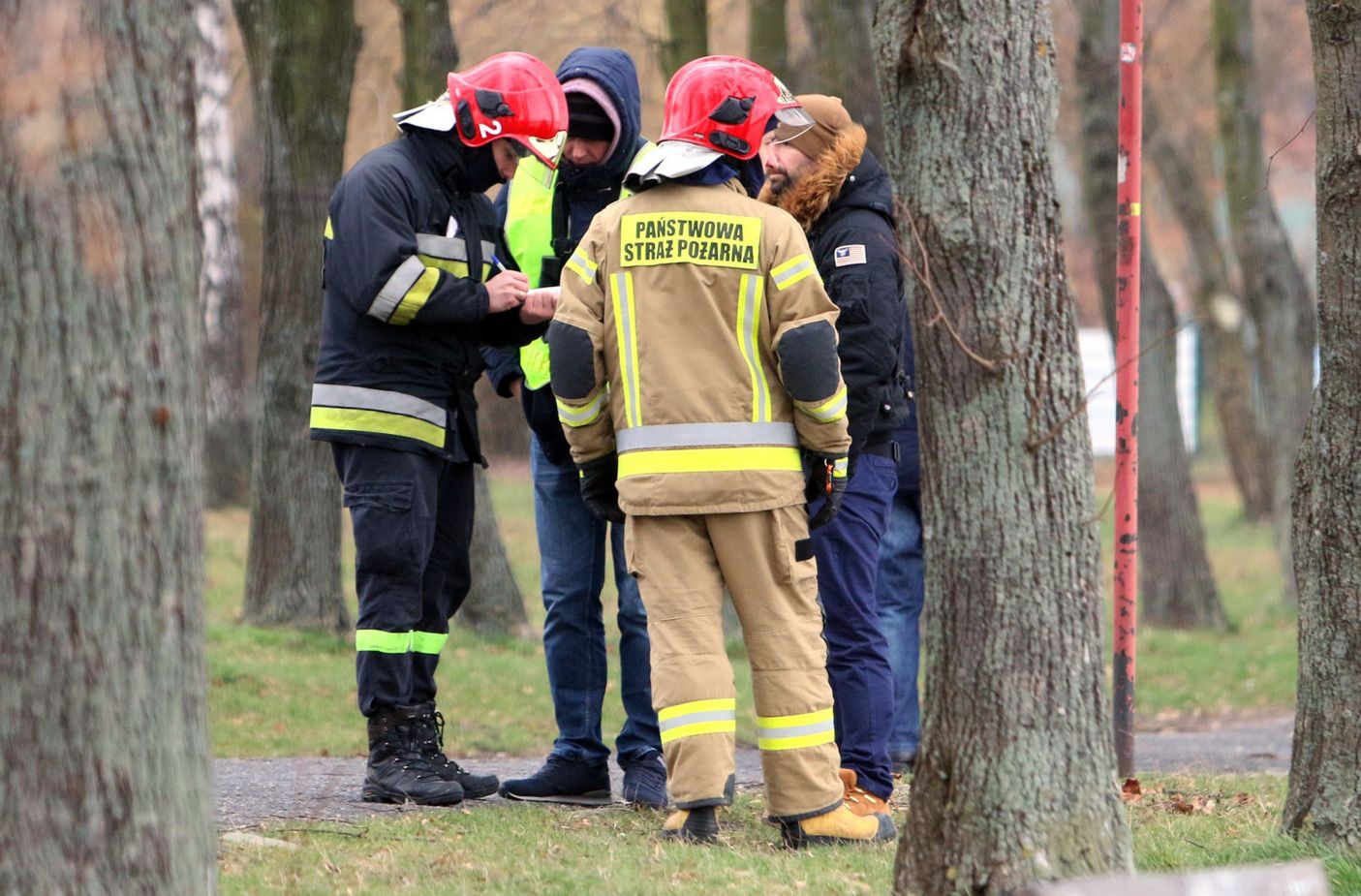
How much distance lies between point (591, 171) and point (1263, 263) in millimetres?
10856

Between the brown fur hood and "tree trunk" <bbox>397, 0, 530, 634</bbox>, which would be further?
"tree trunk" <bbox>397, 0, 530, 634</bbox>

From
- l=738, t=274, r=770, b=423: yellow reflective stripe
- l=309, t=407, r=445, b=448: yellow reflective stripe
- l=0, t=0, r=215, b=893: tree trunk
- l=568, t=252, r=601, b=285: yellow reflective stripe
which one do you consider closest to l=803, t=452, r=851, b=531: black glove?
l=738, t=274, r=770, b=423: yellow reflective stripe

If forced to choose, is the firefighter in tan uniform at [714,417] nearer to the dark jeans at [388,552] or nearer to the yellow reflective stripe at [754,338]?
the yellow reflective stripe at [754,338]

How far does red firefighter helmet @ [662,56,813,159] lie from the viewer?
4.91 m

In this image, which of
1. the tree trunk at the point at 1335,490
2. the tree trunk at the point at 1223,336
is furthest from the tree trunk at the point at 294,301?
the tree trunk at the point at 1223,336

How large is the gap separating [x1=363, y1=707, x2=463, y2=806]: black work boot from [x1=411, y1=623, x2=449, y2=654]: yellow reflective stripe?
21 cm

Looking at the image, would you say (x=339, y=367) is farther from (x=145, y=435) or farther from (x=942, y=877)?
(x=942, y=877)

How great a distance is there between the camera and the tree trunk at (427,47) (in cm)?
1046

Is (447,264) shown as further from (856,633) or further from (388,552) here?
Result: (856,633)

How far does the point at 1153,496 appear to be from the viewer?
529 inches

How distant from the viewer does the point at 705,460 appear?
4.79 m

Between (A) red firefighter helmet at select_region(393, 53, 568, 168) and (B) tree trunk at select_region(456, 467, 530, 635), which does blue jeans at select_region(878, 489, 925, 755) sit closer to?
(A) red firefighter helmet at select_region(393, 53, 568, 168)

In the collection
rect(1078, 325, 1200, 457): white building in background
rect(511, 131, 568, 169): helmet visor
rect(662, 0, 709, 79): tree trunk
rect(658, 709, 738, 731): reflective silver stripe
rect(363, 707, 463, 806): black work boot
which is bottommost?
rect(363, 707, 463, 806): black work boot

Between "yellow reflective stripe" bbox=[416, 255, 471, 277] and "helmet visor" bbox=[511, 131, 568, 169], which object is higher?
"helmet visor" bbox=[511, 131, 568, 169]
